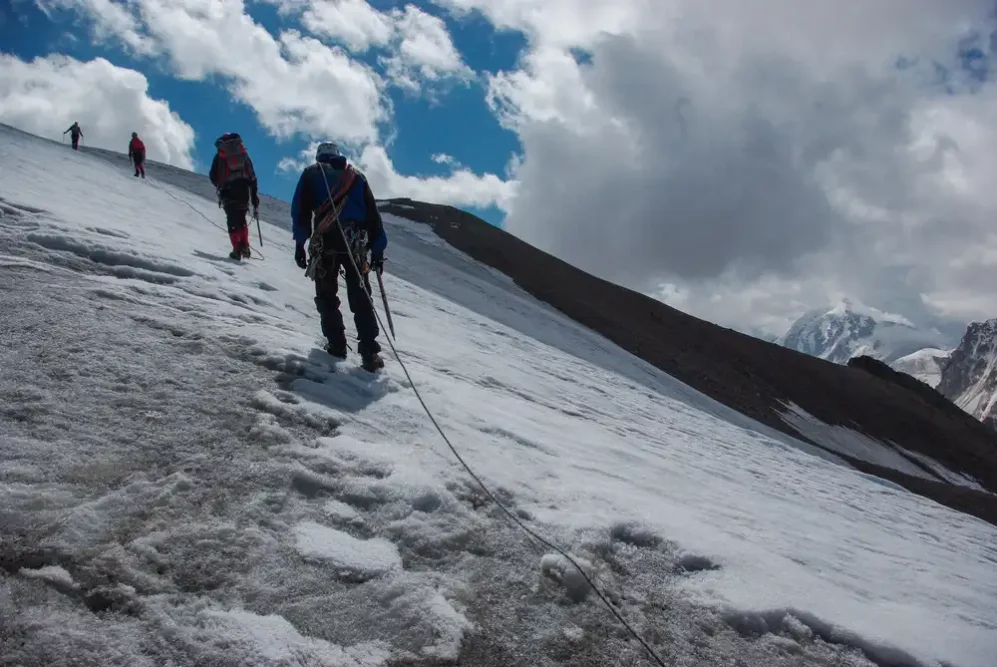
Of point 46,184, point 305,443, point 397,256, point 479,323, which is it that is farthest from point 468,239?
point 305,443

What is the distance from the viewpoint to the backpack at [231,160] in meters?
11.8

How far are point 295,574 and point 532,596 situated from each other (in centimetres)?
129

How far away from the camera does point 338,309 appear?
7000 mm

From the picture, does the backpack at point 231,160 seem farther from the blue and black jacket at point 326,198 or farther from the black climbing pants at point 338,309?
the black climbing pants at point 338,309

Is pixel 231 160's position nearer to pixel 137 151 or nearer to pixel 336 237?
pixel 336 237

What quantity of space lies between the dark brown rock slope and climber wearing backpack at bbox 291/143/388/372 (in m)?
20.9

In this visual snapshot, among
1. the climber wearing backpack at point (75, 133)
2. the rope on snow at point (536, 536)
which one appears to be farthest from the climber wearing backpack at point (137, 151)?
the rope on snow at point (536, 536)

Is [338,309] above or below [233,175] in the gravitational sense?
below

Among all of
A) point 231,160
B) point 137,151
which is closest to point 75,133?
point 137,151

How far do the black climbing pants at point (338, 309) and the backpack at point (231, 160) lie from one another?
19.5 feet

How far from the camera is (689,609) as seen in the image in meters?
3.95

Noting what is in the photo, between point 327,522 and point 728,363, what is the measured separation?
108ft

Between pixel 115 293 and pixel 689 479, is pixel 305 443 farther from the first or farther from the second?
pixel 689 479

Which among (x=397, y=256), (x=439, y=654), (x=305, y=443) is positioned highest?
(x=397, y=256)
